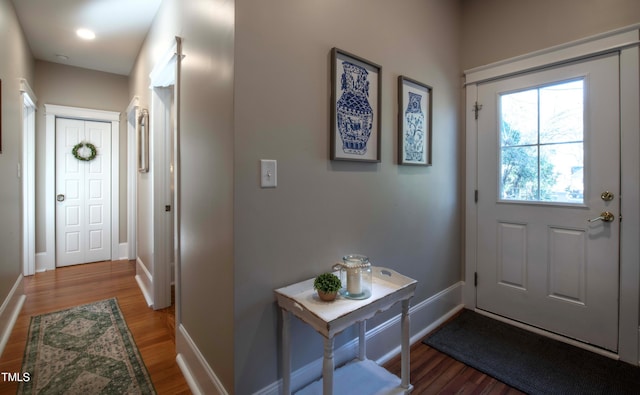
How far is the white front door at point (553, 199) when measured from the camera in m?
1.91

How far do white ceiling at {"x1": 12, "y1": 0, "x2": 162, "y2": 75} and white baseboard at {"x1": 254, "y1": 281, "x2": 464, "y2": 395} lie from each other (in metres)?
2.88

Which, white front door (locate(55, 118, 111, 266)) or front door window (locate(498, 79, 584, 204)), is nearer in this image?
front door window (locate(498, 79, 584, 204))

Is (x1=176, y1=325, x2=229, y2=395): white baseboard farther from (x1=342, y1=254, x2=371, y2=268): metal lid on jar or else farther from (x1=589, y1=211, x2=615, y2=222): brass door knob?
(x1=589, y1=211, x2=615, y2=222): brass door knob

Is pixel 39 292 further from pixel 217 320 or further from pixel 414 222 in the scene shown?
pixel 414 222

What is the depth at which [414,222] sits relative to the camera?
6.95 feet

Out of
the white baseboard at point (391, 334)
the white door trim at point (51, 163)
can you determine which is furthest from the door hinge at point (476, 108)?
→ the white door trim at point (51, 163)

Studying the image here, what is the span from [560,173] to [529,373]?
1.33m

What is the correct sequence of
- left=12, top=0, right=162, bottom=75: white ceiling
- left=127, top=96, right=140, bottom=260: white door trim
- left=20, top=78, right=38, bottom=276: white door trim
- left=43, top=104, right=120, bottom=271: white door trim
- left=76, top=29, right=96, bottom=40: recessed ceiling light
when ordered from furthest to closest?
left=43, top=104, right=120, bottom=271: white door trim, left=127, top=96, right=140, bottom=260: white door trim, left=20, top=78, right=38, bottom=276: white door trim, left=76, top=29, right=96, bottom=40: recessed ceiling light, left=12, top=0, right=162, bottom=75: white ceiling

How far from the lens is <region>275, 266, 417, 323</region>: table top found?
1.17 meters

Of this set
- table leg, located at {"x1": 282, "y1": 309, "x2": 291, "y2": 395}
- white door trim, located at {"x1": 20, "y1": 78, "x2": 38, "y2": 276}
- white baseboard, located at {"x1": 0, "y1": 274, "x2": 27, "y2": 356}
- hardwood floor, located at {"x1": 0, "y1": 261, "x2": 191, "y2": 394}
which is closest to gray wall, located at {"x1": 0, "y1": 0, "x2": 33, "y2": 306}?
white baseboard, located at {"x1": 0, "y1": 274, "x2": 27, "y2": 356}

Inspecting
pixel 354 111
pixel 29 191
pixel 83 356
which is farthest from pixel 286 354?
pixel 29 191

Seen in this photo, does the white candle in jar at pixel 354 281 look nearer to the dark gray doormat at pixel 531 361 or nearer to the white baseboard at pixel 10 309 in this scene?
the dark gray doormat at pixel 531 361

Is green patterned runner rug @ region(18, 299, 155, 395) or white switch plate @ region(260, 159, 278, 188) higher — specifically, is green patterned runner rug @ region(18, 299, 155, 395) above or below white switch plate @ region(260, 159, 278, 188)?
below

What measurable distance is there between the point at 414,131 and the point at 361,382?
5.16ft
